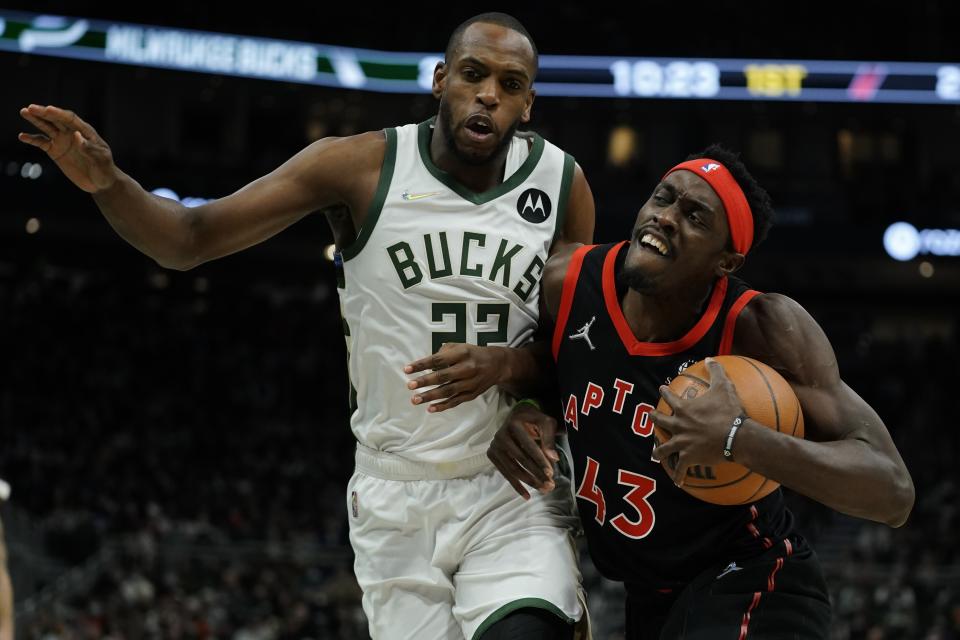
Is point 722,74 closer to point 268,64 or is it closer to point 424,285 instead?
point 268,64

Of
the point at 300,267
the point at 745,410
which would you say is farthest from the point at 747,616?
the point at 300,267

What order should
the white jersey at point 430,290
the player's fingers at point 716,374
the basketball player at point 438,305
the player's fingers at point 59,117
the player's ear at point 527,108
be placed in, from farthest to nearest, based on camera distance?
the player's ear at point 527,108
the white jersey at point 430,290
the basketball player at point 438,305
the player's fingers at point 59,117
the player's fingers at point 716,374

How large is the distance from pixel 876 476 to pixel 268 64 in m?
18.4

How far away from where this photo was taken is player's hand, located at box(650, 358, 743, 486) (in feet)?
11.0

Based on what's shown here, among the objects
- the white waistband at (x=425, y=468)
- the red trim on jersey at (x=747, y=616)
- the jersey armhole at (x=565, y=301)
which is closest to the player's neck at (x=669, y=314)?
the jersey armhole at (x=565, y=301)

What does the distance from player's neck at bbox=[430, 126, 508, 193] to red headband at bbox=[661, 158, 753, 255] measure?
686 mm

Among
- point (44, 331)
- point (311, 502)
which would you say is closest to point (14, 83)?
point (44, 331)

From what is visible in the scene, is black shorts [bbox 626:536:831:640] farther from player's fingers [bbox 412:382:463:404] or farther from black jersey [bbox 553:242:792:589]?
player's fingers [bbox 412:382:463:404]

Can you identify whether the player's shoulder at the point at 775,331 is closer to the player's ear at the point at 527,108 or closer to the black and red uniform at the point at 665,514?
the black and red uniform at the point at 665,514

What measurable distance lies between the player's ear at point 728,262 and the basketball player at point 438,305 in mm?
650

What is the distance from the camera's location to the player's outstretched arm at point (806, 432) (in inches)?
133

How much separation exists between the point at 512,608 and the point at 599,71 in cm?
1774

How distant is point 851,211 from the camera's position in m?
21.4

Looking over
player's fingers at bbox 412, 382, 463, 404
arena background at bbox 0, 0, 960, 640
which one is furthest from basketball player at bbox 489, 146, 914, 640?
→ arena background at bbox 0, 0, 960, 640
